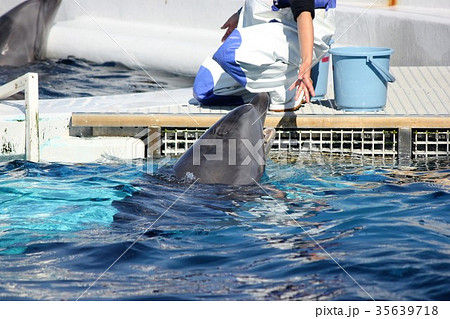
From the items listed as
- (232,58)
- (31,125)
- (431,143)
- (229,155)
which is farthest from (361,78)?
(31,125)

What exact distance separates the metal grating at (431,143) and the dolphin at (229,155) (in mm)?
1671

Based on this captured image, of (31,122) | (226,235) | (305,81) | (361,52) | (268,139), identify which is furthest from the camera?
(361,52)

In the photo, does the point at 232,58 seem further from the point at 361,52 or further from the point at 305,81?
the point at 361,52

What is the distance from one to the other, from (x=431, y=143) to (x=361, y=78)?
0.80m

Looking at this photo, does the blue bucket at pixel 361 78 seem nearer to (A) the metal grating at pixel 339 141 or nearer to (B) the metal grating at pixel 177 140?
(A) the metal grating at pixel 339 141

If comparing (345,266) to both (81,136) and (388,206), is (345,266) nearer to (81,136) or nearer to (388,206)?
(388,206)

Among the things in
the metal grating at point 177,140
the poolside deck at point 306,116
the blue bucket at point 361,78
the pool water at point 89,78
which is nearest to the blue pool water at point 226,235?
the poolside deck at point 306,116

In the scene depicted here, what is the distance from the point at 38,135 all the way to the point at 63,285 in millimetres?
2925

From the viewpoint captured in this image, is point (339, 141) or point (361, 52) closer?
point (361, 52)

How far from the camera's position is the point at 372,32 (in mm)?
9516

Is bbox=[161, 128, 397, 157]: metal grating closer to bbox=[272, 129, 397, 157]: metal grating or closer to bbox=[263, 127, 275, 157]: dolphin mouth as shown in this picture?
bbox=[272, 129, 397, 157]: metal grating

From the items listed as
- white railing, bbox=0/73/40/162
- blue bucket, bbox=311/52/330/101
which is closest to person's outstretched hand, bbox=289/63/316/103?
blue bucket, bbox=311/52/330/101

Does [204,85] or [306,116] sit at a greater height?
[204,85]

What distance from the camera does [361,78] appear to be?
6230mm
